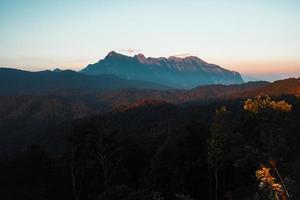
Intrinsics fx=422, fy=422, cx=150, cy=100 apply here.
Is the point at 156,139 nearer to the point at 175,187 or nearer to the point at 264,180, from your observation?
the point at 175,187

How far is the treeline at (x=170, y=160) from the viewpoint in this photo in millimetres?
42375

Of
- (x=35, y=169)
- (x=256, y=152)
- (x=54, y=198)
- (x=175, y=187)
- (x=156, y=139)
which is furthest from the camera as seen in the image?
(x=156, y=139)

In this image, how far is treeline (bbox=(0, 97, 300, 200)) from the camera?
4238cm

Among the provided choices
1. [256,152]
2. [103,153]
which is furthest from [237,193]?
Answer: [103,153]

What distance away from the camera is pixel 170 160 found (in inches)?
1832

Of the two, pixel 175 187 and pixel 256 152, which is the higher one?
pixel 256 152

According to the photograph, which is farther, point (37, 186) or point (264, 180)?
point (37, 186)

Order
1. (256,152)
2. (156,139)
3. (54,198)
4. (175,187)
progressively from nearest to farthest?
(256,152), (175,187), (54,198), (156,139)

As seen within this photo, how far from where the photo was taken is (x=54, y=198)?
169 ft

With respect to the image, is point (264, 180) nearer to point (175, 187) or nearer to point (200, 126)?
point (175, 187)

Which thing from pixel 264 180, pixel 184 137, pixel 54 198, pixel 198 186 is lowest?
pixel 54 198

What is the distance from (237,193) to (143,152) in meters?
21.6

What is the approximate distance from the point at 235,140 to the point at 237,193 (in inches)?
261

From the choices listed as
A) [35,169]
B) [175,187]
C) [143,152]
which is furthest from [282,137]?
[35,169]
